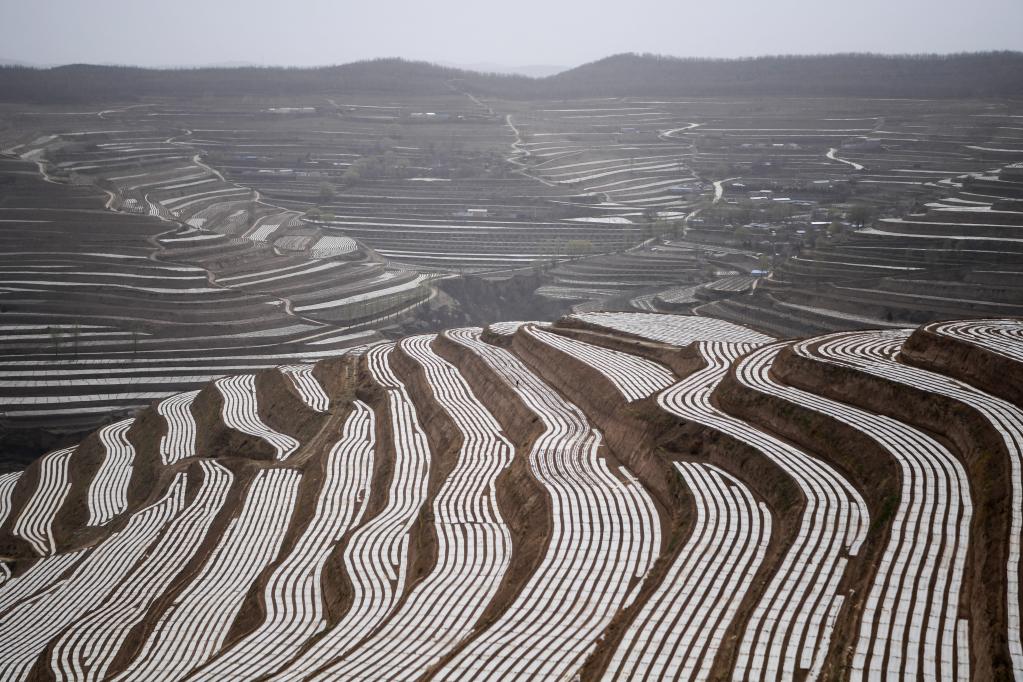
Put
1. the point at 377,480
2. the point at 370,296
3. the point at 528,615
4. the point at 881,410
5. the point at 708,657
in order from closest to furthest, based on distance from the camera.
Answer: the point at 708,657 → the point at 528,615 → the point at 881,410 → the point at 377,480 → the point at 370,296

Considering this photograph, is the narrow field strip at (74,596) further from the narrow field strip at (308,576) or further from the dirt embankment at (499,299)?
the dirt embankment at (499,299)

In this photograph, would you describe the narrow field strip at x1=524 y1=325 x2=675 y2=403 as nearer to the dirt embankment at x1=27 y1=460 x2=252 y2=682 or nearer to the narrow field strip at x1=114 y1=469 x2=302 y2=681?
the narrow field strip at x1=114 y1=469 x2=302 y2=681

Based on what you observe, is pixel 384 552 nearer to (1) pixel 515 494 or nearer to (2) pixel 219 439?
(1) pixel 515 494

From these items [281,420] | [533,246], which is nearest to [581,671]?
[281,420]

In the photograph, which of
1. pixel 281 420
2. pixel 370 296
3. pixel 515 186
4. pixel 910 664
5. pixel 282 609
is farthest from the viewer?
pixel 515 186

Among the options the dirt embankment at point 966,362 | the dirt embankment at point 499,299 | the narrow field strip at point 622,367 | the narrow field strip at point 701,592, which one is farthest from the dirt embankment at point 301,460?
the dirt embankment at point 499,299

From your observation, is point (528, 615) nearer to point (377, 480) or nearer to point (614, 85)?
point (377, 480)

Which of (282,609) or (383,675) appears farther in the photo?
(282,609)
